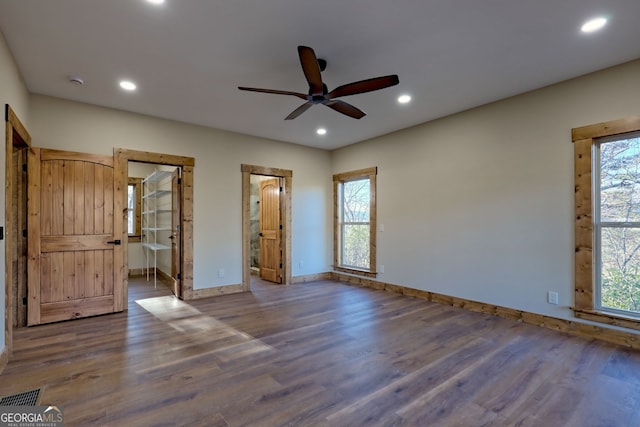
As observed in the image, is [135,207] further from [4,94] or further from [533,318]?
[533,318]

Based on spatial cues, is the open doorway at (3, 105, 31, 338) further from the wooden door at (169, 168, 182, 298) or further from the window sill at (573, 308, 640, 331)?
the window sill at (573, 308, 640, 331)

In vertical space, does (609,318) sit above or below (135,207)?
below

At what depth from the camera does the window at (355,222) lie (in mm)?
5914

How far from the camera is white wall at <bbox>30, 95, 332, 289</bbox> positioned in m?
4.02

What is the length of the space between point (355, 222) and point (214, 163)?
9.58ft

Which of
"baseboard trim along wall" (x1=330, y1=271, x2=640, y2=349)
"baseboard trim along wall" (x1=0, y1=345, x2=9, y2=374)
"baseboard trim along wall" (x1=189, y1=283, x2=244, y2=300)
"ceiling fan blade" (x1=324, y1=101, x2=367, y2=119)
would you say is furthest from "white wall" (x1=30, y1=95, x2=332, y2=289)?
"ceiling fan blade" (x1=324, y1=101, x2=367, y2=119)

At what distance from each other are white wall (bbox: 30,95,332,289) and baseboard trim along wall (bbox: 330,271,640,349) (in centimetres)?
189

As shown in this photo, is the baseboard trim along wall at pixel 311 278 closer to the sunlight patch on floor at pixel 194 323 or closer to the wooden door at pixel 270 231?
the wooden door at pixel 270 231

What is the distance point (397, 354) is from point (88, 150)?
14.8ft

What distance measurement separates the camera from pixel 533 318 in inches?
148

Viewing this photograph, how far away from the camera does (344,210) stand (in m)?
6.68

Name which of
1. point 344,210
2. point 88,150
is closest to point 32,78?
point 88,150

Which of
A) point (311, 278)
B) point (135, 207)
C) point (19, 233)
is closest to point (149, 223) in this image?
point (135, 207)

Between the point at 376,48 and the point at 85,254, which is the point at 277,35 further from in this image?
the point at 85,254
